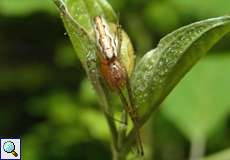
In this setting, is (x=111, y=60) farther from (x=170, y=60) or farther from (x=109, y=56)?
Result: (x=170, y=60)

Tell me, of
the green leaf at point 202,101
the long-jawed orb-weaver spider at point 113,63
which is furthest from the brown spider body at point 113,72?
the green leaf at point 202,101

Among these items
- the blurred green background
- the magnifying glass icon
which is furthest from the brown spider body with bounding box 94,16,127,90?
the blurred green background

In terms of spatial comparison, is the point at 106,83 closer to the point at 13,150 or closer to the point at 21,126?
the point at 13,150

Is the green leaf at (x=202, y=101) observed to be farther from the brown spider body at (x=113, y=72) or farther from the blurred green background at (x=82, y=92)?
the brown spider body at (x=113, y=72)

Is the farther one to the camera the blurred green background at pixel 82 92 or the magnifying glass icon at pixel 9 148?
the blurred green background at pixel 82 92

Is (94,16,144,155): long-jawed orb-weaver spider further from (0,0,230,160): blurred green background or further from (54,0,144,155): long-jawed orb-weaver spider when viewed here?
(0,0,230,160): blurred green background

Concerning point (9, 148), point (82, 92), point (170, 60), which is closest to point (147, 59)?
point (170, 60)
